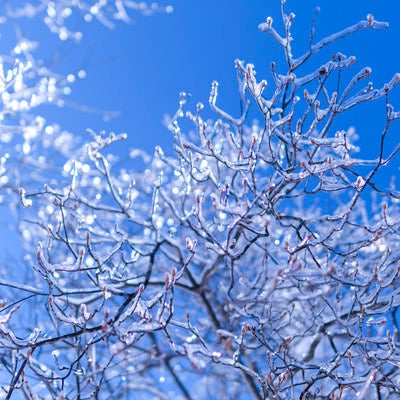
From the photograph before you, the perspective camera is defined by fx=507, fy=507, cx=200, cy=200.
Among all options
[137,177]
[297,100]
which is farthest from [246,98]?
[137,177]

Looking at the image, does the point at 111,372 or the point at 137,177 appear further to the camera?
the point at 137,177

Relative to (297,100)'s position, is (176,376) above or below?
below

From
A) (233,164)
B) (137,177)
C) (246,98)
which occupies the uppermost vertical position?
(137,177)

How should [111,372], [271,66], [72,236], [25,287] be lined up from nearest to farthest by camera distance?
1. [271,66]
2. [25,287]
3. [111,372]
4. [72,236]

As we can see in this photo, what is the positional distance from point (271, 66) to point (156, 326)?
1993 mm

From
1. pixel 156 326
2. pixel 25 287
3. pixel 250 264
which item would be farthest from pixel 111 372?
pixel 250 264

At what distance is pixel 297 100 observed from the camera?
401cm

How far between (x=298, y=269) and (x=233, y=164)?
1361 millimetres

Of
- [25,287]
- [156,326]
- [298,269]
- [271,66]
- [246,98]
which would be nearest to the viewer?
[298,269]

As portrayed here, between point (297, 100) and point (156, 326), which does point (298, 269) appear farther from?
point (297, 100)

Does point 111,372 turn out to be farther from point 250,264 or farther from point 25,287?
point 250,264

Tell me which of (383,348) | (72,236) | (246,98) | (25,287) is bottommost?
(383,348)

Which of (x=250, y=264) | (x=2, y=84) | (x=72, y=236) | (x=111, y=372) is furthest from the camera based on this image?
(x=250, y=264)

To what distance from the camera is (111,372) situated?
6.46 meters
